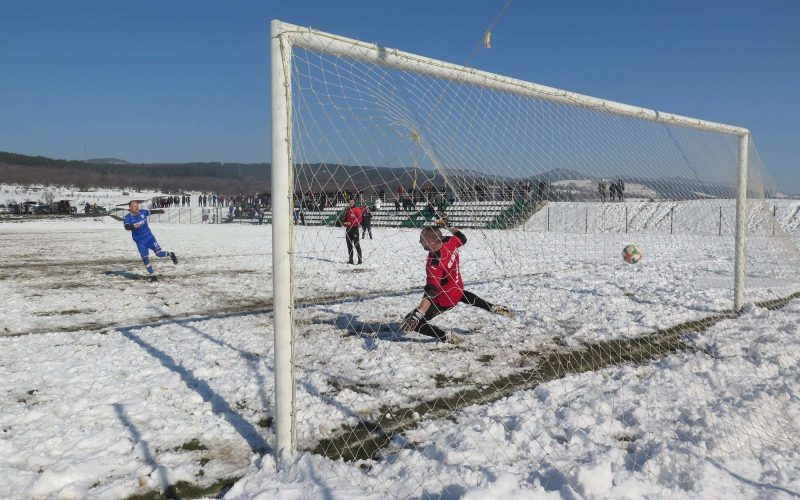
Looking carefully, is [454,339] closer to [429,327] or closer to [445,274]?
[429,327]

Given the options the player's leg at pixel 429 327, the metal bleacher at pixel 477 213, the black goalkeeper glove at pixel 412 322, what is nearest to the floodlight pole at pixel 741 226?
the metal bleacher at pixel 477 213

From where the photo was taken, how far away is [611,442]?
3258mm

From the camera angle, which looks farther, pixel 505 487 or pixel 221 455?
pixel 221 455

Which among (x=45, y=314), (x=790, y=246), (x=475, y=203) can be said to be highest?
(x=475, y=203)

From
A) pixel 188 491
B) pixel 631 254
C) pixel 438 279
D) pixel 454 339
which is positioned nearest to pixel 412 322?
pixel 438 279

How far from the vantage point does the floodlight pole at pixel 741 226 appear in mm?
7160

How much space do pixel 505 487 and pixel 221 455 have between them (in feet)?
5.59

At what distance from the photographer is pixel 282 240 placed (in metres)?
3.14

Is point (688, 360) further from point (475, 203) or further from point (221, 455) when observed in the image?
point (221, 455)

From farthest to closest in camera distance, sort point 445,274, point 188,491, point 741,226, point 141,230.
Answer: point 141,230 < point 741,226 < point 445,274 < point 188,491

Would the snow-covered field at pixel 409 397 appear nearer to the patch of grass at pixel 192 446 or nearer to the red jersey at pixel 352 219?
the patch of grass at pixel 192 446

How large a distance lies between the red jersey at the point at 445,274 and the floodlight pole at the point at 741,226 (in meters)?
4.29

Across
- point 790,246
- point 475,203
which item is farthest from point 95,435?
point 790,246

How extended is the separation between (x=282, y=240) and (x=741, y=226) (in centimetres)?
680
